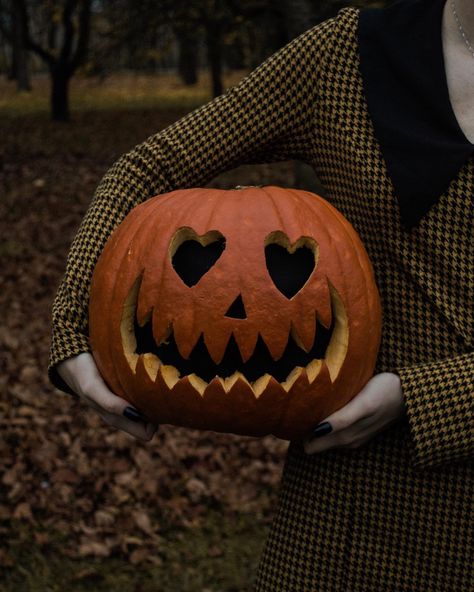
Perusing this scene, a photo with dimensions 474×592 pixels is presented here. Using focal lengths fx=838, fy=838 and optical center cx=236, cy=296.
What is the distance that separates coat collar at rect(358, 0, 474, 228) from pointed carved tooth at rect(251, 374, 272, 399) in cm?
44

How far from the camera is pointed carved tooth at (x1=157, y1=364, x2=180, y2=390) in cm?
169

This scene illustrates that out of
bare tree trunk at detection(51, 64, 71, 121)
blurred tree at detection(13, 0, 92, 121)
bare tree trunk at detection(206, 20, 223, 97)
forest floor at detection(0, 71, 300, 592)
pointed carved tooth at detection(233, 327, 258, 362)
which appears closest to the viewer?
pointed carved tooth at detection(233, 327, 258, 362)

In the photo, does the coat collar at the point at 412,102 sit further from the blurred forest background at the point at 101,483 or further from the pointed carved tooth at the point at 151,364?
the blurred forest background at the point at 101,483

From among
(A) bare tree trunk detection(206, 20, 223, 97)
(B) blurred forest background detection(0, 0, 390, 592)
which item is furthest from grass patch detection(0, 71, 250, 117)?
(B) blurred forest background detection(0, 0, 390, 592)

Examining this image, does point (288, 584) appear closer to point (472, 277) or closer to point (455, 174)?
point (472, 277)

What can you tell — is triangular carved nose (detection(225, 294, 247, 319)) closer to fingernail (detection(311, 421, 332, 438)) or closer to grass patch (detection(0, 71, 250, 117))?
fingernail (detection(311, 421, 332, 438))

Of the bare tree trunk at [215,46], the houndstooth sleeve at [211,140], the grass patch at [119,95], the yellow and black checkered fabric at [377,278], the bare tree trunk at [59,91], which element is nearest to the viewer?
the yellow and black checkered fabric at [377,278]

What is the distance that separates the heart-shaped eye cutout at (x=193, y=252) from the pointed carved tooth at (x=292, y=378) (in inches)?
10.9

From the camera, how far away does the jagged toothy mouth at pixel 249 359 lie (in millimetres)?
1705

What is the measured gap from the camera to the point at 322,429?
1708mm

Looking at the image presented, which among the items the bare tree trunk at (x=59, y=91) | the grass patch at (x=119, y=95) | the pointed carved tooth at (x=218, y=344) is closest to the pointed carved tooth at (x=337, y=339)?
the pointed carved tooth at (x=218, y=344)

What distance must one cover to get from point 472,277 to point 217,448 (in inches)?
166

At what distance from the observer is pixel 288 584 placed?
1920mm

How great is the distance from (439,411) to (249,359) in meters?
0.40
